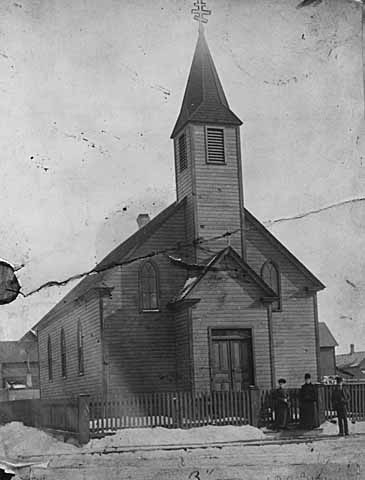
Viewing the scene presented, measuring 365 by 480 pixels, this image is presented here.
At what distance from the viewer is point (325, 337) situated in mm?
3084

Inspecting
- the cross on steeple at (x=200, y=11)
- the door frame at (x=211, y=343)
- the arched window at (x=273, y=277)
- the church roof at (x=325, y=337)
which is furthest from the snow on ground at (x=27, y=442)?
the cross on steeple at (x=200, y=11)

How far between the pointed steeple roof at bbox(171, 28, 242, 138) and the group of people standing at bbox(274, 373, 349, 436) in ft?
3.18

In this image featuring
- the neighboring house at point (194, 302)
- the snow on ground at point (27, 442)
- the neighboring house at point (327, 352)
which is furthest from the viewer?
the neighboring house at point (327, 352)

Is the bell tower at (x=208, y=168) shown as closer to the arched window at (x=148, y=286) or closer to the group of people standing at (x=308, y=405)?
the arched window at (x=148, y=286)

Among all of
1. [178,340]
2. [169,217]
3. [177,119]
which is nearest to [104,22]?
[177,119]

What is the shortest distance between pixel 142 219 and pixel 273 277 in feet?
1.71

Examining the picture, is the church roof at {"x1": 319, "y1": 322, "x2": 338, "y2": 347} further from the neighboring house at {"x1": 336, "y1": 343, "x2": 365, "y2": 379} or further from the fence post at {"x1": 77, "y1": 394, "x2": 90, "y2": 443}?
the fence post at {"x1": 77, "y1": 394, "x2": 90, "y2": 443}

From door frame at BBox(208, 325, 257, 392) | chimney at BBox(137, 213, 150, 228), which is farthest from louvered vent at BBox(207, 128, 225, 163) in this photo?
door frame at BBox(208, 325, 257, 392)

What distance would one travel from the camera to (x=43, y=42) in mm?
2873

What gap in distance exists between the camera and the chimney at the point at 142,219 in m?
2.92

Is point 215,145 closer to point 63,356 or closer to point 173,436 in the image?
point 63,356

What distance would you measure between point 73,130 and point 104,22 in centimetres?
A: 42

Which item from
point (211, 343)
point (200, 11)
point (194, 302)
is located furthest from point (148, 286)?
point (200, 11)

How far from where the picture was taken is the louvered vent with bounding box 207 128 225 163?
2.96 meters
